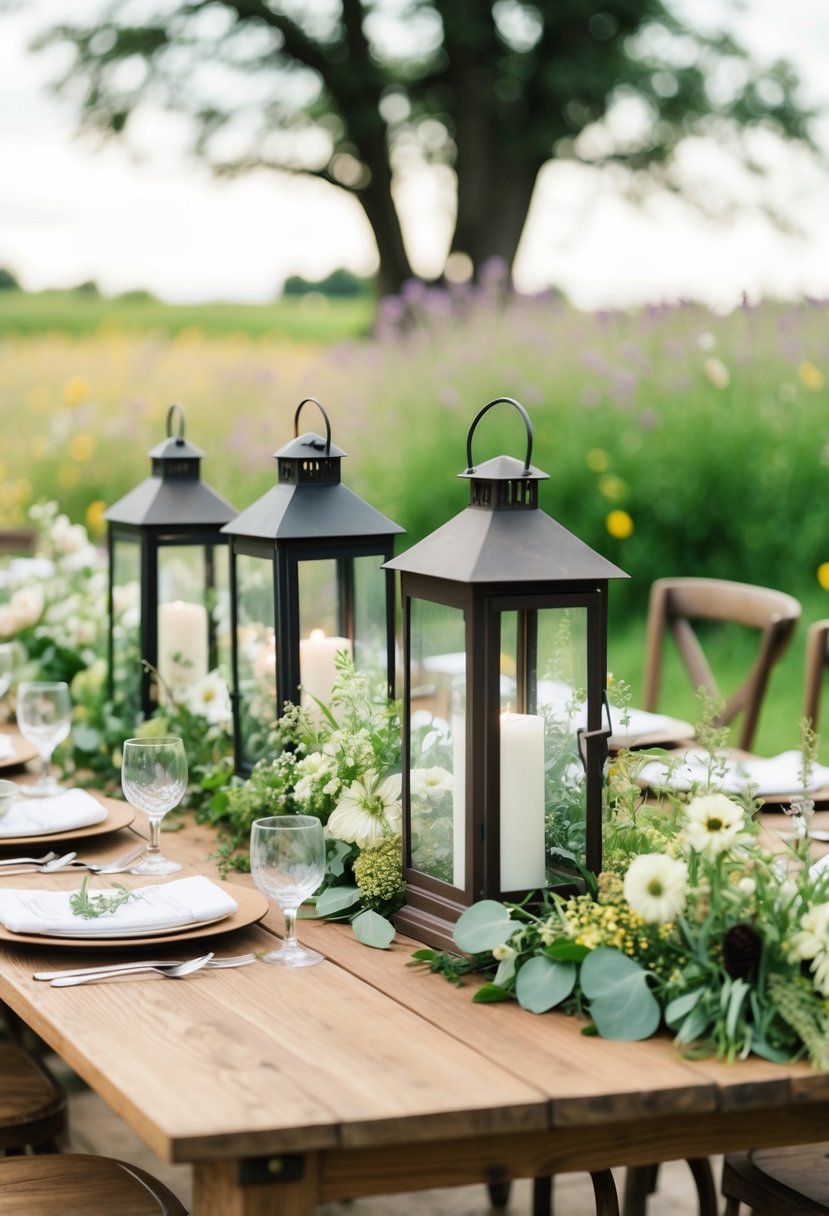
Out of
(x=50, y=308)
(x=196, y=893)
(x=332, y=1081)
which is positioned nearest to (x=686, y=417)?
(x=196, y=893)

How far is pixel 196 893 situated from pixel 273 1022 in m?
0.35

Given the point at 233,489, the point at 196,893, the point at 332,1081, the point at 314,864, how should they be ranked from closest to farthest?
the point at 332,1081, the point at 314,864, the point at 196,893, the point at 233,489

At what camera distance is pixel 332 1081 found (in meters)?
1.27

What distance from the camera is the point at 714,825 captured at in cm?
141

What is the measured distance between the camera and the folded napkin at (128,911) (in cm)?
162

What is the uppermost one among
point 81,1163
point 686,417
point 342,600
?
point 686,417

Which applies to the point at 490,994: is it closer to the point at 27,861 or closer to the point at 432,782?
the point at 432,782

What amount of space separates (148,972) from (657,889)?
54 cm

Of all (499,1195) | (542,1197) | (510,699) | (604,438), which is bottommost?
(499,1195)

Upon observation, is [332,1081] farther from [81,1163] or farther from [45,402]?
[45,402]

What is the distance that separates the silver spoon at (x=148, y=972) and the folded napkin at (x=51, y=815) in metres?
0.53

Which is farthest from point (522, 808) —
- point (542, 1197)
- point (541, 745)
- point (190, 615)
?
point (542, 1197)

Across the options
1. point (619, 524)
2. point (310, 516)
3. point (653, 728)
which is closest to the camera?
point (310, 516)

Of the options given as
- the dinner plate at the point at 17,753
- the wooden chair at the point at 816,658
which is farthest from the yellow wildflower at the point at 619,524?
the dinner plate at the point at 17,753
